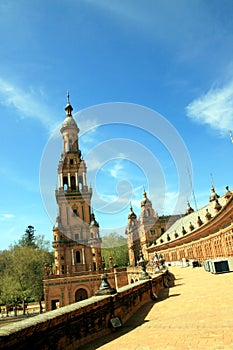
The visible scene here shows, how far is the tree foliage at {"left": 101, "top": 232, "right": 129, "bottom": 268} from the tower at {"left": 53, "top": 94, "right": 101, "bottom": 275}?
4542cm

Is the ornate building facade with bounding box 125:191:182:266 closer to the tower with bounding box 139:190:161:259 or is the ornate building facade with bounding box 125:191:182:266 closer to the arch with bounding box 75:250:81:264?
the tower with bounding box 139:190:161:259

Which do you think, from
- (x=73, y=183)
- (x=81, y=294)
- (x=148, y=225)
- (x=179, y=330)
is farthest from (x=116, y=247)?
(x=179, y=330)

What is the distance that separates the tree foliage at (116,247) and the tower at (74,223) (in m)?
45.4

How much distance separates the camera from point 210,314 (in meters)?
7.66

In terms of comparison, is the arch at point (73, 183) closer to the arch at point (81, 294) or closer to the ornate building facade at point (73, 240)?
the ornate building facade at point (73, 240)

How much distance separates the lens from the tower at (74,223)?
51969 mm

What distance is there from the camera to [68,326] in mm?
5801

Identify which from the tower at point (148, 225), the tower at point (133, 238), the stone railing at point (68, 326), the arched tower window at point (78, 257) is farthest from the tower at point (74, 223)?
the stone railing at point (68, 326)

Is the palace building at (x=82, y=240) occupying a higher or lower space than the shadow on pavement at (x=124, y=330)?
higher

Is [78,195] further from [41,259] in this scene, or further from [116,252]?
[116,252]

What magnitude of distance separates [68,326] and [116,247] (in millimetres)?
101457

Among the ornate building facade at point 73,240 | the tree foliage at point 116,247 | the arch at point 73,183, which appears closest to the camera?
the ornate building facade at point 73,240

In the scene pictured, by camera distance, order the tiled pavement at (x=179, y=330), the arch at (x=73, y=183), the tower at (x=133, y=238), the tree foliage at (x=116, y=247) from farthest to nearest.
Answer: the tree foliage at (x=116, y=247) → the tower at (x=133, y=238) → the arch at (x=73, y=183) → the tiled pavement at (x=179, y=330)

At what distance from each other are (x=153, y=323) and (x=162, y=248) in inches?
2300
